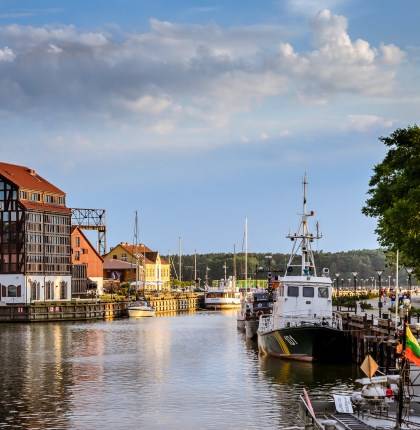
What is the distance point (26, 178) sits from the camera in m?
167

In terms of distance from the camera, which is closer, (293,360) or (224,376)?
(224,376)

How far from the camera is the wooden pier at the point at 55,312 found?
13975cm

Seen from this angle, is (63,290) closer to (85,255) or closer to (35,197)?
(35,197)

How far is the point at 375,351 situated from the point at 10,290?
99536 millimetres

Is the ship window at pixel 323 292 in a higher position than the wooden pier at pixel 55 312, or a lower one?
higher

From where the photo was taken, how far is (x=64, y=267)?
169 m

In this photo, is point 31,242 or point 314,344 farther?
point 31,242

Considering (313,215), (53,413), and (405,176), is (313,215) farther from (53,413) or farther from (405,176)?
(53,413)

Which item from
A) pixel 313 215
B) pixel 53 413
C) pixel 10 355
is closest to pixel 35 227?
pixel 10 355

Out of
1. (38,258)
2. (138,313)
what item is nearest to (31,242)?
(38,258)

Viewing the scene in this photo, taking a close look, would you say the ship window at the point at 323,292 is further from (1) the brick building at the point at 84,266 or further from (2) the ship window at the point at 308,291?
(1) the brick building at the point at 84,266

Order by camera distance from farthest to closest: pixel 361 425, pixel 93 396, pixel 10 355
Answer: pixel 10 355, pixel 93 396, pixel 361 425

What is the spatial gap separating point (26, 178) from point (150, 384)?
112 metres

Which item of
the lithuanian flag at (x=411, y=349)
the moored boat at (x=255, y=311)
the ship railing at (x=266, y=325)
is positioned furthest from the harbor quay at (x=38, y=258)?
the lithuanian flag at (x=411, y=349)
